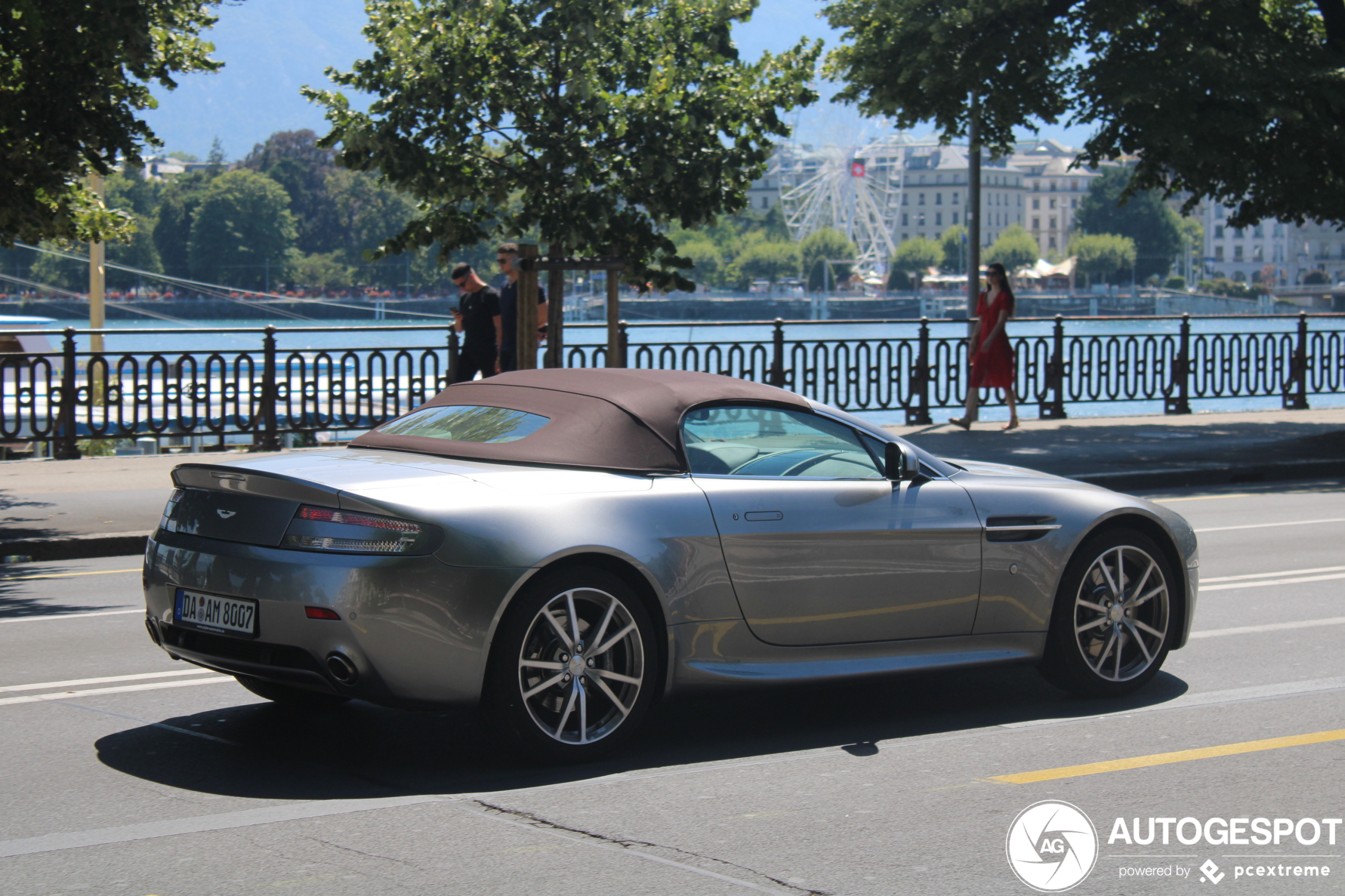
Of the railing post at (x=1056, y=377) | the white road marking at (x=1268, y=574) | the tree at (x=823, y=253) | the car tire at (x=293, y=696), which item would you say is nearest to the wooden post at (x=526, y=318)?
the white road marking at (x=1268, y=574)

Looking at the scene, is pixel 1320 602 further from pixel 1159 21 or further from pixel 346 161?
pixel 1159 21

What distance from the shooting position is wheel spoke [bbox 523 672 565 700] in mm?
5042

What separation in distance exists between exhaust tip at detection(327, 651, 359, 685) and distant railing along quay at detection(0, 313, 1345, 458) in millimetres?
9807

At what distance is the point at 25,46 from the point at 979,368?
38.2 ft

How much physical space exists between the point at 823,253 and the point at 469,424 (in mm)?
185227

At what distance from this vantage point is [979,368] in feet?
61.4

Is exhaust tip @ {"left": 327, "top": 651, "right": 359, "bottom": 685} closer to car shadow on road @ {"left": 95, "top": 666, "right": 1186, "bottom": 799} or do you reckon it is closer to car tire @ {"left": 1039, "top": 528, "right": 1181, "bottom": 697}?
car shadow on road @ {"left": 95, "top": 666, "right": 1186, "bottom": 799}

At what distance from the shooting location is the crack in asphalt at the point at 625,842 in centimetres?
403

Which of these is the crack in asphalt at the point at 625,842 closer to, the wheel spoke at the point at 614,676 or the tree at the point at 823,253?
the wheel spoke at the point at 614,676

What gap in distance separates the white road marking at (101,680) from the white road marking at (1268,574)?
5.94 metres

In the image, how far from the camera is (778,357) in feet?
63.4

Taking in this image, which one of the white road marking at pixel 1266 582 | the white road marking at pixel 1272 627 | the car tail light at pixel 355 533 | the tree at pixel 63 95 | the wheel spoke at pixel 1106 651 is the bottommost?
the white road marking at pixel 1272 627

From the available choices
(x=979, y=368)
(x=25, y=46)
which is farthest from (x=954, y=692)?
(x=979, y=368)

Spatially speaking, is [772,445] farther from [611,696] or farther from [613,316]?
[613,316]
